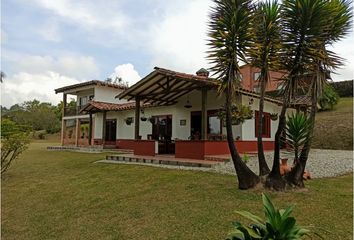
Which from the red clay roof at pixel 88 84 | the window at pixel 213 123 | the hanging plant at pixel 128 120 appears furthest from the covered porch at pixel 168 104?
the red clay roof at pixel 88 84

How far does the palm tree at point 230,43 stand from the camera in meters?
7.51

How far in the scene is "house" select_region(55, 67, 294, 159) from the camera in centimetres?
1388

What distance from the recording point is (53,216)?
685 cm

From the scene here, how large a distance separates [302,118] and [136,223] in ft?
15.6

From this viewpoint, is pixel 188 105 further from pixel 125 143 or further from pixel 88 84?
pixel 88 84

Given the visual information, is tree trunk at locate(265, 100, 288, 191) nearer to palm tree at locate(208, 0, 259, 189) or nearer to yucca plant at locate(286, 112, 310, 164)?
yucca plant at locate(286, 112, 310, 164)

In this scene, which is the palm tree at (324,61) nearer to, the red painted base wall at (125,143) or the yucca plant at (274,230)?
the yucca plant at (274,230)

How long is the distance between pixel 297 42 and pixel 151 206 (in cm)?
524

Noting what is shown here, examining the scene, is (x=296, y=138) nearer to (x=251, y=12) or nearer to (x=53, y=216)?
(x=251, y=12)

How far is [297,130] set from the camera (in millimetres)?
7500

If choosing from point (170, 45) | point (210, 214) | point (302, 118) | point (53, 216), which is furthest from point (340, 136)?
point (53, 216)

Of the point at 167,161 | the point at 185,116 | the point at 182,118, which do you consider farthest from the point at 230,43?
the point at 182,118

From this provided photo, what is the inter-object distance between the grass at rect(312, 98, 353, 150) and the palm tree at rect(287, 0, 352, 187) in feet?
58.1

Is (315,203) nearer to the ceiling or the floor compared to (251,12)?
nearer to the floor
